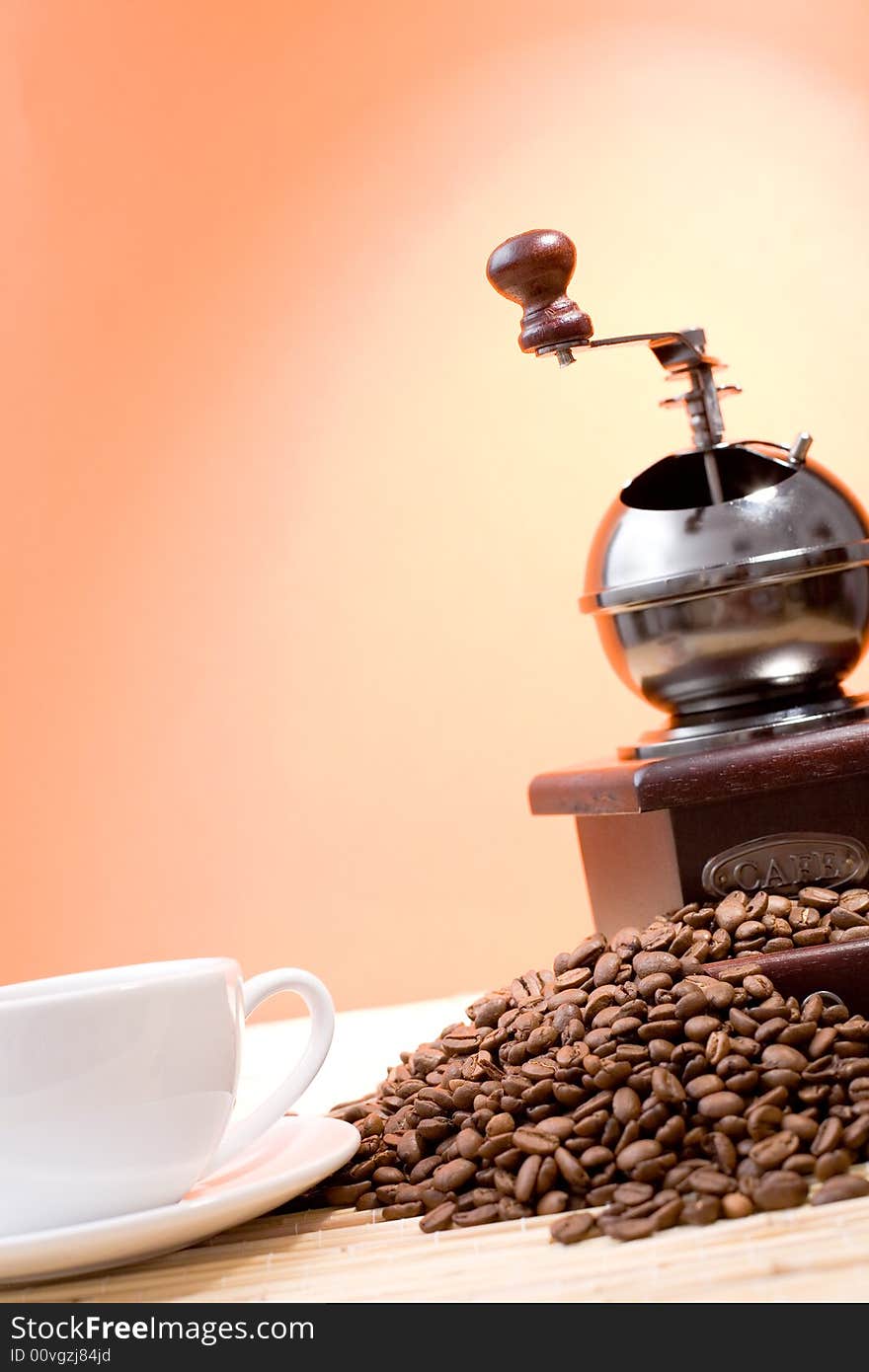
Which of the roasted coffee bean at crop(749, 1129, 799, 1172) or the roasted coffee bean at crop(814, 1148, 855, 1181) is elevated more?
the roasted coffee bean at crop(749, 1129, 799, 1172)

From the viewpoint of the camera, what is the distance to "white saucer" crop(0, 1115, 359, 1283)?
0.65m

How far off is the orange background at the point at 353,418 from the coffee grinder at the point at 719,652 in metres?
1.75

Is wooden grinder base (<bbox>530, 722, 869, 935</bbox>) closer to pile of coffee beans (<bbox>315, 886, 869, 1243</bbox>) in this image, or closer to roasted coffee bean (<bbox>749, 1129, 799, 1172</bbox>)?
pile of coffee beans (<bbox>315, 886, 869, 1243</bbox>)

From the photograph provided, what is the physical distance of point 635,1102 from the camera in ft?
2.37

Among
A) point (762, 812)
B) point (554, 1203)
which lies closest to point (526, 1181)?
point (554, 1203)

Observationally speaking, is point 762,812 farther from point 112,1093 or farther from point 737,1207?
point 112,1093

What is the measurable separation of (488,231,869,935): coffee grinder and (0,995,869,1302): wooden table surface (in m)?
0.37

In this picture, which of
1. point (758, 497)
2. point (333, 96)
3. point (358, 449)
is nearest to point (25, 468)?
point (358, 449)

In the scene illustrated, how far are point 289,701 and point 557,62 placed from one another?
1.39 meters

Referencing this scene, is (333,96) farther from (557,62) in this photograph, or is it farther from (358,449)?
(358,449)

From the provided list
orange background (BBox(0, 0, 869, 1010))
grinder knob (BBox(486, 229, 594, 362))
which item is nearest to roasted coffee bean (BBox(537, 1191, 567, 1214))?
grinder knob (BBox(486, 229, 594, 362))

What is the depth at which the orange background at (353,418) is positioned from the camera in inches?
113

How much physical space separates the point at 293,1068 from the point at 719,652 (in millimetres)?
455
